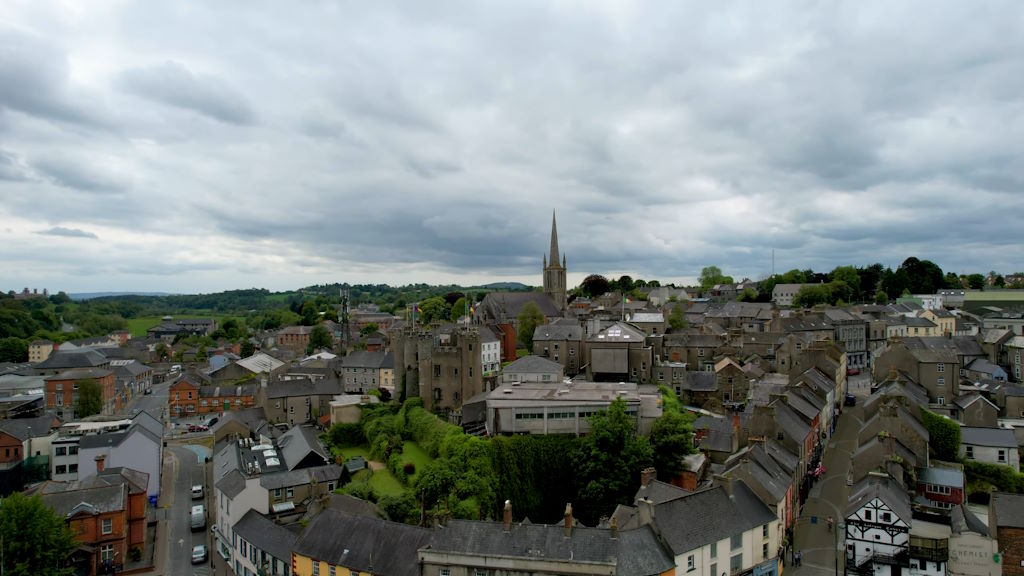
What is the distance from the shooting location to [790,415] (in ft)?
139

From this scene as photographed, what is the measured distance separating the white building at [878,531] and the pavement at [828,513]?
2.77 ft

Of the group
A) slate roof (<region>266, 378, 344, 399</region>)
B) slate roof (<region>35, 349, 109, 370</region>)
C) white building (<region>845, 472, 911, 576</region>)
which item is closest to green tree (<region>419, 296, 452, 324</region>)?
slate roof (<region>266, 378, 344, 399</region>)

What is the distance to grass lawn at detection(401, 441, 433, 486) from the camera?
1675 inches

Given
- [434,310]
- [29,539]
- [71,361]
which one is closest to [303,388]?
[71,361]

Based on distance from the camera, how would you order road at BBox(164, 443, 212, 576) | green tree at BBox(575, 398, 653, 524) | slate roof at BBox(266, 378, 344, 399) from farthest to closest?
1. slate roof at BBox(266, 378, 344, 399)
2. green tree at BBox(575, 398, 653, 524)
3. road at BBox(164, 443, 212, 576)

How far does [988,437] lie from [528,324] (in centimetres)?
4574

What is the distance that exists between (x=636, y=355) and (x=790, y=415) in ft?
55.6

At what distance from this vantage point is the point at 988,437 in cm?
4069

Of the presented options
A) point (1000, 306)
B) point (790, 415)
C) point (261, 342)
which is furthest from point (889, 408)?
point (261, 342)

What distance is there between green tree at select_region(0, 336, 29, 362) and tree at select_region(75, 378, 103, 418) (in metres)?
53.4

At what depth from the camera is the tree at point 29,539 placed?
3078 cm

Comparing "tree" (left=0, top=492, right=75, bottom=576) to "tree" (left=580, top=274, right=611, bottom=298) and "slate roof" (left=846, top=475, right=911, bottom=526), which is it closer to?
"slate roof" (left=846, top=475, right=911, bottom=526)

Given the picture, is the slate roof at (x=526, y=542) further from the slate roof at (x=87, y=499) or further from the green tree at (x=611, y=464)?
the slate roof at (x=87, y=499)

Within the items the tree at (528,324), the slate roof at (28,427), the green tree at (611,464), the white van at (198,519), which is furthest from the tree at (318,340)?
the green tree at (611,464)
